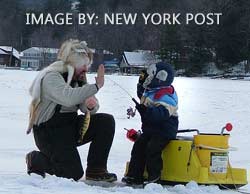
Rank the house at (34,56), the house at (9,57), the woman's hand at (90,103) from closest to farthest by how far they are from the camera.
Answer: the woman's hand at (90,103) → the house at (34,56) → the house at (9,57)

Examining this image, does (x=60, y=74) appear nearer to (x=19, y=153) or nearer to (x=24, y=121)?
(x=19, y=153)

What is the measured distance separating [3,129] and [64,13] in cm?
6710

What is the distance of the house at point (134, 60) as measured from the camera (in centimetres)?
6286

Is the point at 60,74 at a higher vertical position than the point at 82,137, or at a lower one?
higher

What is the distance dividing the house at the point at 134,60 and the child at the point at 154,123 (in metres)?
56.9

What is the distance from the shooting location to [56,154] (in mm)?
4137

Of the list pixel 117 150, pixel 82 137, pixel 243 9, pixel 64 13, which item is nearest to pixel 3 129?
pixel 117 150

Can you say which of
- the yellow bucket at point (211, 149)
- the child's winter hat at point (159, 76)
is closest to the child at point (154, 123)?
the child's winter hat at point (159, 76)

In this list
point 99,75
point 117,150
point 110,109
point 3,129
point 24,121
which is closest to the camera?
point 99,75

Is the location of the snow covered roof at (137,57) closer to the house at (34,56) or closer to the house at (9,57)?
the house at (34,56)

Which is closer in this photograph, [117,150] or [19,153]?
[19,153]

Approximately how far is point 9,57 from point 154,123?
253 feet

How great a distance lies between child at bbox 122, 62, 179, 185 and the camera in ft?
13.7

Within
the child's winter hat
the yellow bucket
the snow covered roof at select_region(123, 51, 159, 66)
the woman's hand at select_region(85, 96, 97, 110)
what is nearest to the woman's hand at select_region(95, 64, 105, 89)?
the woman's hand at select_region(85, 96, 97, 110)
